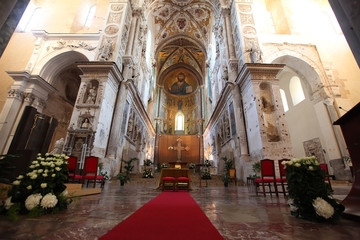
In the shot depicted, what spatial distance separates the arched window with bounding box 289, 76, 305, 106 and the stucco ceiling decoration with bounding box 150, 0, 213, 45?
11423 mm

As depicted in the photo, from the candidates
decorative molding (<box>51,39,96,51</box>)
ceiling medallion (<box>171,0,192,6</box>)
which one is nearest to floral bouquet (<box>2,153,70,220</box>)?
decorative molding (<box>51,39,96,51</box>)

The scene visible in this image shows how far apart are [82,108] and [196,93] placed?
20843 millimetres

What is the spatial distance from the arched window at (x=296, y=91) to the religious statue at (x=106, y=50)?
1445cm

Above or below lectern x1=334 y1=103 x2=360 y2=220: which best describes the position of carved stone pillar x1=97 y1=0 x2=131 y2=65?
above

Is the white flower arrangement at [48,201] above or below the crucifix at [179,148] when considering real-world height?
below

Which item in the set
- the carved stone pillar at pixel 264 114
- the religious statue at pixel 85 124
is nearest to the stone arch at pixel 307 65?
the carved stone pillar at pixel 264 114

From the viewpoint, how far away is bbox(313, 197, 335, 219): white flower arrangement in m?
1.78

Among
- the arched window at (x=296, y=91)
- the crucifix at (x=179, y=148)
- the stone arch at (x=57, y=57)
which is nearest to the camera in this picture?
the stone arch at (x=57, y=57)

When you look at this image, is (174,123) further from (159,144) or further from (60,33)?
(60,33)

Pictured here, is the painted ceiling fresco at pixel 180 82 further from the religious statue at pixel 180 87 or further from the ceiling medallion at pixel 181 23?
the ceiling medallion at pixel 181 23

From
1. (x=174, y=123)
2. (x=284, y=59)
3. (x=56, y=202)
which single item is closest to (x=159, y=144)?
(x=174, y=123)

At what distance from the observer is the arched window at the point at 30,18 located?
12.3 m

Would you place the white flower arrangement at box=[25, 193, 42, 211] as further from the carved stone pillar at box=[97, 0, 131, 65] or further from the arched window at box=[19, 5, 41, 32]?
the arched window at box=[19, 5, 41, 32]

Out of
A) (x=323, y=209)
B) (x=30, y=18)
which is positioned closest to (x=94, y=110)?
(x=323, y=209)
